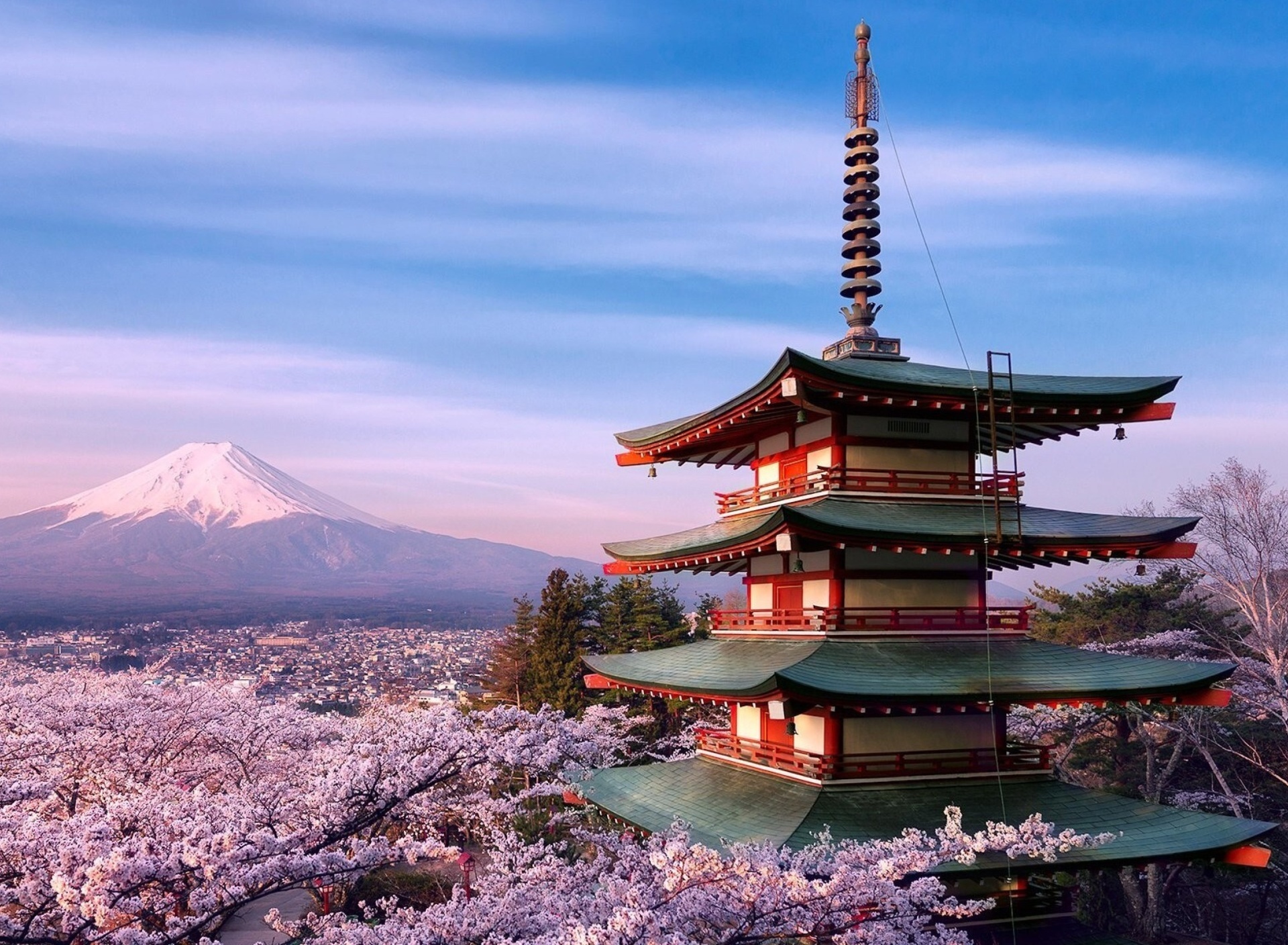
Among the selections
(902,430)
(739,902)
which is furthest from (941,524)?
(739,902)

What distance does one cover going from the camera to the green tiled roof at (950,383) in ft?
43.5

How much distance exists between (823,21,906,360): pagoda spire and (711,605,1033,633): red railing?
16.4ft

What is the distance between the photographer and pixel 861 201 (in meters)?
17.2

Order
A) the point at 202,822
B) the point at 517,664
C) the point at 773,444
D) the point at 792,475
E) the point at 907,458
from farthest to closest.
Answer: the point at 517,664
the point at 773,444
the point at 792,475
the point at 907,458
the point at 202,822

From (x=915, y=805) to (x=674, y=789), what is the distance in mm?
4328

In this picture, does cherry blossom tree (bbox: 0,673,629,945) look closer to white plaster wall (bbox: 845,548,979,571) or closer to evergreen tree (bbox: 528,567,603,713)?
white plaster wall (bbox: 845,548,979,571)

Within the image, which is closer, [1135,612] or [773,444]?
[773,444]

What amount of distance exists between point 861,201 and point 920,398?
5.21 m

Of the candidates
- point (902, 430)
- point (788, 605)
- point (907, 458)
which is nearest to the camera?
point (902, 430)

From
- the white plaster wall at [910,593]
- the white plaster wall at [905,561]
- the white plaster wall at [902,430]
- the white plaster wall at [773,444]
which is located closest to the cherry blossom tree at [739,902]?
the white plaster wall at [910,593]

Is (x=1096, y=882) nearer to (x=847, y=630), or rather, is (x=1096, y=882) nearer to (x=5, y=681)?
(x=847, y=630)

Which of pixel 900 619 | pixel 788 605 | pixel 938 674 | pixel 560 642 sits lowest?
pixel 560 642

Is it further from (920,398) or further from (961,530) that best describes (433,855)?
(920,398)

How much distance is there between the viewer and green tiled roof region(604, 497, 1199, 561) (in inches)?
513
